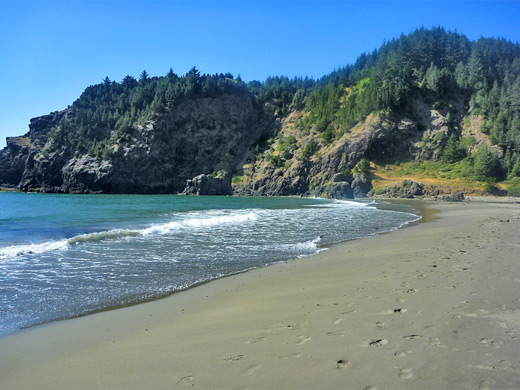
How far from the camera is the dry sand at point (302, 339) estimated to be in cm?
276

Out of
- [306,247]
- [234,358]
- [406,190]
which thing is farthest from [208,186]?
[234,358]

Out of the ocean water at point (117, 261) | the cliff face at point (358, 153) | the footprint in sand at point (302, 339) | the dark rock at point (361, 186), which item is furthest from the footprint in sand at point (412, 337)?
the cliff face at point (358, 153)

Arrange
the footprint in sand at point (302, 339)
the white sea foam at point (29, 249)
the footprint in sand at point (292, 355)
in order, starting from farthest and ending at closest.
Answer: the white sea foam at point (29, 249) → the footprint in sand at point (302, 339) → the footprint in sand at point (292, 355)

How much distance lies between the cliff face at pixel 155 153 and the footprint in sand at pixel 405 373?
304ft

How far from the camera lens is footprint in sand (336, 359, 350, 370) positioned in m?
2.85

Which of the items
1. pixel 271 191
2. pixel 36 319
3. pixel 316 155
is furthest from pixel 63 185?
pixel 36 319

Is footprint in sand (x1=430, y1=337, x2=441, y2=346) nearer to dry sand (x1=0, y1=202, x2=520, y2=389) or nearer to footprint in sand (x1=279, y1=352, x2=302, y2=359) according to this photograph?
dry sand (x1=0, y1=202, x2=520, y2=389)

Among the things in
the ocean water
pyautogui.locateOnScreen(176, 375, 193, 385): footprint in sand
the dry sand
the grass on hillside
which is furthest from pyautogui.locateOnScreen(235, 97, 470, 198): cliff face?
pyautogui.locateOnScreen(176, 375, 193, 385): footprint in sand

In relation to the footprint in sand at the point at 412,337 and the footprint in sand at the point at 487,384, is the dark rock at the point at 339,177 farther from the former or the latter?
the footprint in sand at the point at 487,384

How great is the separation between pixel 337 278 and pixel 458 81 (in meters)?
87.1

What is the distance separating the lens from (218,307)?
5363 millimetres

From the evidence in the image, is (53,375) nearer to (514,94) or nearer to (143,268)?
(143,268)

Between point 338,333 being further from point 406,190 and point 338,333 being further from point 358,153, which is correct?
point 358,153

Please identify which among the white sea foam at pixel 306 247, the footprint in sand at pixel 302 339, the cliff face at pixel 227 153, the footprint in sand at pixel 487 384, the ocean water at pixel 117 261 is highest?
the cliff face at pixel 227 153
